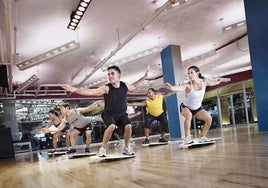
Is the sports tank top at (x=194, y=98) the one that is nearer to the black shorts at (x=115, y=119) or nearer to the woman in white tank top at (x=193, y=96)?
the woman in white tank top at (x=193, y=96)

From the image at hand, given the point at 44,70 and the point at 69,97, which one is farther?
the point at 69,97

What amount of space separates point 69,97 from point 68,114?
8761 millimetres

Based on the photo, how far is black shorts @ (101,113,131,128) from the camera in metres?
4.19

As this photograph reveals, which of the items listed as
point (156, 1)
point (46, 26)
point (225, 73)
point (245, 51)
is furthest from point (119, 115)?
point (225, 73)

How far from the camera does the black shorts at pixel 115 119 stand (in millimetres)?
4191

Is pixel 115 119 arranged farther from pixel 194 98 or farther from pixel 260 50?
pixel 260 50

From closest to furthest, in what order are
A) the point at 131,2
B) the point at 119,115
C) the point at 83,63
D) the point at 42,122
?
the point at 119,115 < the point at 131,2 < the point at 83,63 < the point at 42,122

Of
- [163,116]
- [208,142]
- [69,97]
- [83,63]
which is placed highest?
[83,63]

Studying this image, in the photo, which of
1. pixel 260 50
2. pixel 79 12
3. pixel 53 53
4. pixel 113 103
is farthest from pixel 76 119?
pixel 260 50

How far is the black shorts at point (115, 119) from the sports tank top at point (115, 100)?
0.21 ft

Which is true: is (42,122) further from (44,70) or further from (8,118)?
(44,70)

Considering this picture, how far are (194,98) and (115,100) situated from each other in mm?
1417

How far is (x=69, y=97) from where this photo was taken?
1522 cm

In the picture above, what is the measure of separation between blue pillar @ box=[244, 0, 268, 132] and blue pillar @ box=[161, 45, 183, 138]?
3.95 m
